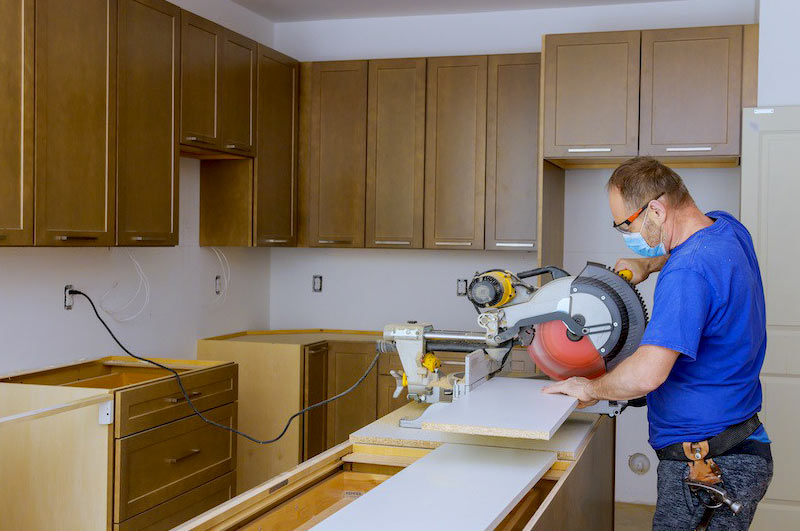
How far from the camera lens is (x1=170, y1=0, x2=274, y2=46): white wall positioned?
4.54m

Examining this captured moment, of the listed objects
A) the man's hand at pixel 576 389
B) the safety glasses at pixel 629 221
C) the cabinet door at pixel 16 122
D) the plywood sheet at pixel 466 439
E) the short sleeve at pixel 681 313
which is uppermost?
the cabinet door at pixel 16 122

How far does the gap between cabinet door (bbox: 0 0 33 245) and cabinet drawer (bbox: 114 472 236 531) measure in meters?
1.10

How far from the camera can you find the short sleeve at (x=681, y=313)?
6.64ft

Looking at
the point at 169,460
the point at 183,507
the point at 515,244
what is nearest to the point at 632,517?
the point at 515,244

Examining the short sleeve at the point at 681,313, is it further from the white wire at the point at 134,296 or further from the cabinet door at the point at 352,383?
the cabinet door at the point at 352,383

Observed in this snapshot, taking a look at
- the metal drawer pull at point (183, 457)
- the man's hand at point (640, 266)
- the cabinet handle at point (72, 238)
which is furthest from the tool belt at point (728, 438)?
the cabinet handle at point (72, 238)

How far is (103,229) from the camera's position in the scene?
3311mm

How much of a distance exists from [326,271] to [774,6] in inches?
116

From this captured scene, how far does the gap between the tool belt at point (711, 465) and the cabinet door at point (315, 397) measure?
8.94ft

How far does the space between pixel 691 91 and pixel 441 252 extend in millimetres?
1748

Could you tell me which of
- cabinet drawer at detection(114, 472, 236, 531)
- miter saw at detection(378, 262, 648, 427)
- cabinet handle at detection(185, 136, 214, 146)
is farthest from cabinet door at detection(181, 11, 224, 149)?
miter saw at detection(378, 262, 648, 427)

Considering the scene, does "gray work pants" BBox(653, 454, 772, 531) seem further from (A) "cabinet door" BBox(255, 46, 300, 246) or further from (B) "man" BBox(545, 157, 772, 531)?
(A) "cabinet door" BBox(255, 46, 300, 246)

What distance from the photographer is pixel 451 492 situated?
71.7 inches

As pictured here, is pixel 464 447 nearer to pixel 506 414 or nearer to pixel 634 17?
pixel 506 414
